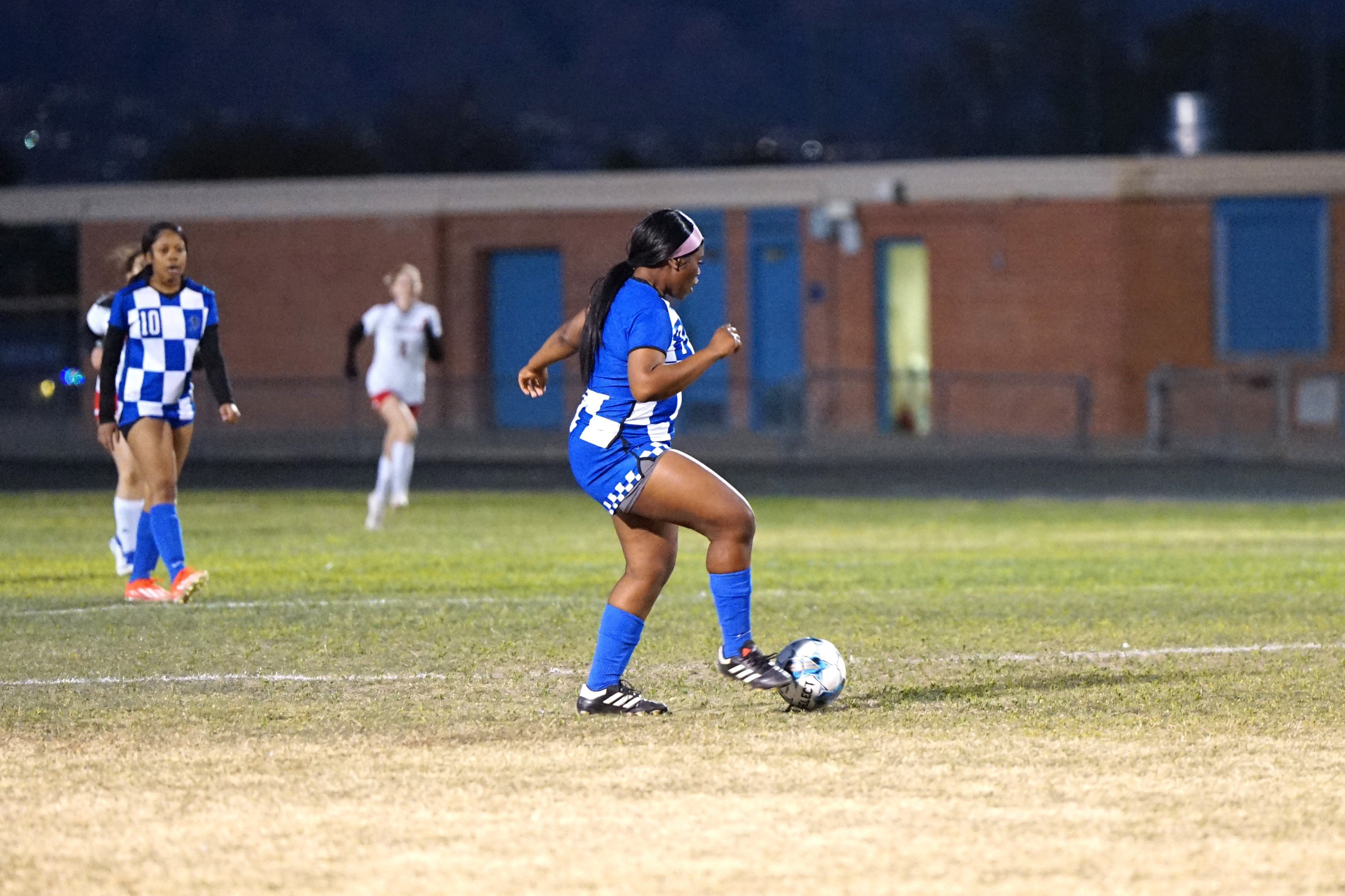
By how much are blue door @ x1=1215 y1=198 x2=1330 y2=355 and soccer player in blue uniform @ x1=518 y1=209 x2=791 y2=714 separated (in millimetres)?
24914

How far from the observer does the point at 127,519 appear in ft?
41.2

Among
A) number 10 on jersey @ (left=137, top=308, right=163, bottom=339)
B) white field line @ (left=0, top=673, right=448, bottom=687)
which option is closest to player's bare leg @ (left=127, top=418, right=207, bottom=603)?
number 10 on jersey @ (left=137, top=308, right=163, bottom=339)

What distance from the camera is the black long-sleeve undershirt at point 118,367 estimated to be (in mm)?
10844

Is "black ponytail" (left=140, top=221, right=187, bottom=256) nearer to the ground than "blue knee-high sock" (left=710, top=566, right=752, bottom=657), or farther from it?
farther from it

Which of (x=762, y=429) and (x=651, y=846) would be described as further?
(x=762, y=429)

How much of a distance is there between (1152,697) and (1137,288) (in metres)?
23.8

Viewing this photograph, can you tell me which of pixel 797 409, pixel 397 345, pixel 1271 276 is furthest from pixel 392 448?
pixel 1271 276

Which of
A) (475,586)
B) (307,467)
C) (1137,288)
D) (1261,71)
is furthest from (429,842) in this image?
(1261,71)

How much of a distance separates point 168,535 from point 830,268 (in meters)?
21.9

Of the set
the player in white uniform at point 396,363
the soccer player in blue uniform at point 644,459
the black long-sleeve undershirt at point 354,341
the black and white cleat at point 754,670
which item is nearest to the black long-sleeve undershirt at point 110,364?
the soccer player in blue uniform at point 644,459

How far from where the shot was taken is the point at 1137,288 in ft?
101

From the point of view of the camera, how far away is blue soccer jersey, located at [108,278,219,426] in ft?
35.8

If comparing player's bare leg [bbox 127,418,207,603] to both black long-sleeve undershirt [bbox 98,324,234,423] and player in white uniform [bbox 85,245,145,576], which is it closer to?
black long-sleeve undershirt [bbox 98,324,234,423]

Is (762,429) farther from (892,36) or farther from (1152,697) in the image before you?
(1152,697)
